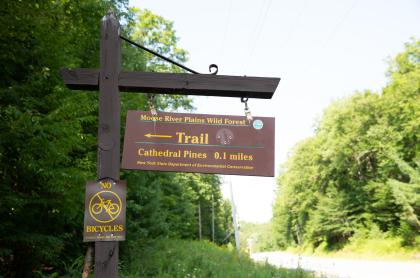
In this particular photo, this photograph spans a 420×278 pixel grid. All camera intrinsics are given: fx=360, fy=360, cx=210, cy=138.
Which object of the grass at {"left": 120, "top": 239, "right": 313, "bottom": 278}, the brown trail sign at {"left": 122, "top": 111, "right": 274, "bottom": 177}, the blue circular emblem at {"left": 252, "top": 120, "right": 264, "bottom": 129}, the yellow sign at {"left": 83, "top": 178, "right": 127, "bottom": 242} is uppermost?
the blue circular emblem at {"left": 252, "top": 120, "right": 264, "bottom": 129}

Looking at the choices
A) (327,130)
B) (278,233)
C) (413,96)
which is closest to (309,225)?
(327,130)

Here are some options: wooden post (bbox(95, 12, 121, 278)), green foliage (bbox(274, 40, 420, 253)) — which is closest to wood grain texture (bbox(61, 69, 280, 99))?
wooden post (bbox(95, 12, 121, 278))

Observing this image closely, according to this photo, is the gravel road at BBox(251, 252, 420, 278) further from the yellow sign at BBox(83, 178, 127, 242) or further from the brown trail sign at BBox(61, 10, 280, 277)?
the yellow sign at BBox(83, 178, 127, 242)

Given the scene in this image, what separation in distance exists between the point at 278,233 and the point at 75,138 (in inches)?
3210

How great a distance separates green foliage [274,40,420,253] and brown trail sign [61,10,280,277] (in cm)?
2550

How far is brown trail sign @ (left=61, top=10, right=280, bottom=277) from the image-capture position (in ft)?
11.9

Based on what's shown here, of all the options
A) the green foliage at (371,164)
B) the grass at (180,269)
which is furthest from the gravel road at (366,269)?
the green foliage at (371,164)

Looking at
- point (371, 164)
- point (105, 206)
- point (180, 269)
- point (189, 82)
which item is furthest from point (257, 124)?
point (371, 164)

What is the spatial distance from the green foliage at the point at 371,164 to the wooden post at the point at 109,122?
26.4m

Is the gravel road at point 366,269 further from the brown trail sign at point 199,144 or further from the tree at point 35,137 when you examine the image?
the brown trail sign at point 199,144

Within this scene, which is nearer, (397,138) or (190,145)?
(190,145)

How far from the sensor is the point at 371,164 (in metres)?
37.1

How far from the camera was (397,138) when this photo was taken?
30.2 meters

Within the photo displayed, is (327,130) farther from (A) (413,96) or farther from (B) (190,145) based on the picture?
(B) (190,145)
